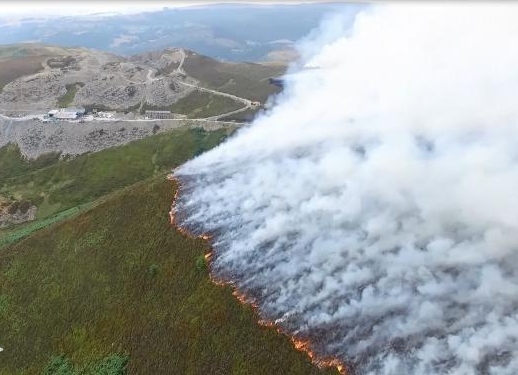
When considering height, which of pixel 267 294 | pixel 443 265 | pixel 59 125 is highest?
pixel 443 265

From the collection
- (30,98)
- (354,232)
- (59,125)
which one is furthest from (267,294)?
(30,98)

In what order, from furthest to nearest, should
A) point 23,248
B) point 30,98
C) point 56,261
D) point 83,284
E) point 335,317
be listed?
1. point 30,98
2. point 23,248
3. point 56,261
4. point 83,284
5. point 335,317

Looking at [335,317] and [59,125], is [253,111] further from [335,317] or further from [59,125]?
[335,317]

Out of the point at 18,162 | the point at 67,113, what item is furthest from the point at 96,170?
the point at 67,113

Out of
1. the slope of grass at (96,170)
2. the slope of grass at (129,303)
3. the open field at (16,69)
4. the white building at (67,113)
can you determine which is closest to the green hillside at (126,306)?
the slope of grass at (129,303)

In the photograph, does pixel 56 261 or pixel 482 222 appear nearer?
pixel 482 222

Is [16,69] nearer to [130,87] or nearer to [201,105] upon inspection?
[130,87]

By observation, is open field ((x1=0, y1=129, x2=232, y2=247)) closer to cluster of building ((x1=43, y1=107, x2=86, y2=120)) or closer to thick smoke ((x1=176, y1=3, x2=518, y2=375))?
cluster of building ((x1=43, y1=107, x2=86, y2=120))
